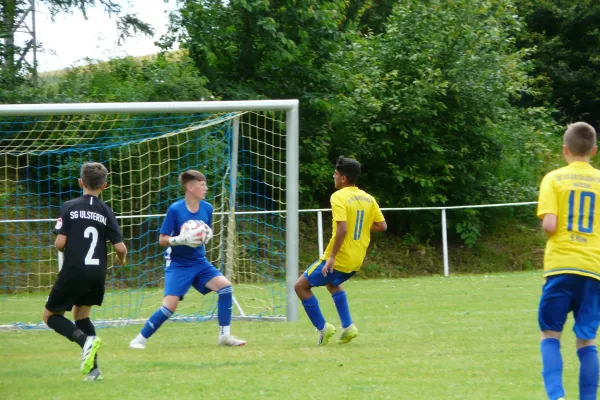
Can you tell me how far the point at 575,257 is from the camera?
16.8ft

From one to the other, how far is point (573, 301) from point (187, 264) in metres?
4.13

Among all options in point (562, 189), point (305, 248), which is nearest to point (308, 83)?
point (305, 248)

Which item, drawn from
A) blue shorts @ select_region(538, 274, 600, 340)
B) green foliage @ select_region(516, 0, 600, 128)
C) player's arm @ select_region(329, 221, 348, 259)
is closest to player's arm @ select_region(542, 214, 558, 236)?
blue shorts @ select_region(538, 274, 600, 340)

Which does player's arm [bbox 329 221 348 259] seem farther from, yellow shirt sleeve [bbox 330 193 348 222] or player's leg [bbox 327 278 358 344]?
player's leg [bbox 327 278 358 344]

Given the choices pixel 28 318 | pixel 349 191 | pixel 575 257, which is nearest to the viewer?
pixel 575 257

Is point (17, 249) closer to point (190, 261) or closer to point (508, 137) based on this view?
point (190, 261)

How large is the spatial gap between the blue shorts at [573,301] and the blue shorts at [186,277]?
156 inches

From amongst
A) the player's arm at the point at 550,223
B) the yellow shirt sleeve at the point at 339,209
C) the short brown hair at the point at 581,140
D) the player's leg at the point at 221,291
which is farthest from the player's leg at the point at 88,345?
the short brown hair at the point at 581,140

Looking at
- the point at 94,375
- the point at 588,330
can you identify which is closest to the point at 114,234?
the point at 94,375

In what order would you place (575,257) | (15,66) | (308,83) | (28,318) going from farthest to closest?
(308,83), (15,66), (28,318), (575,257)

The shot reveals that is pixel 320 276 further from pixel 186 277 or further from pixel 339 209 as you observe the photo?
pixel 186 277

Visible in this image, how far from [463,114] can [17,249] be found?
36.6 feet

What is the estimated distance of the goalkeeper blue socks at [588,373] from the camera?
512cm

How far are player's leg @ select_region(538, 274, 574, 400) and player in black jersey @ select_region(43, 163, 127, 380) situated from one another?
3338 mm
